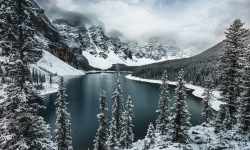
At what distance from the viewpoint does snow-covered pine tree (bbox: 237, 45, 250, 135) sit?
24.8 m

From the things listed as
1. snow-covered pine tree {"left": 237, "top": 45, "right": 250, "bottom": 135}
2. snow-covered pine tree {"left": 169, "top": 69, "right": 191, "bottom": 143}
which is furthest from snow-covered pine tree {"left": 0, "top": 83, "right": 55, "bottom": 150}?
snow-covered pine tree {"left": 237, "top": 45, "right": 250, "bottom": 135}

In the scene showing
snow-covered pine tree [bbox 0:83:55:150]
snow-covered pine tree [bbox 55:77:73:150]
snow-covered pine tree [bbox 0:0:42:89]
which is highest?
snow-covered pine tree [bbox 0:0:42:89]

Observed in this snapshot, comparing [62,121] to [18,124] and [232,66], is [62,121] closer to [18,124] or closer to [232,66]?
[18,124]

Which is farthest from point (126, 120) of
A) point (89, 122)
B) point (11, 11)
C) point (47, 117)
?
point (47, 117)

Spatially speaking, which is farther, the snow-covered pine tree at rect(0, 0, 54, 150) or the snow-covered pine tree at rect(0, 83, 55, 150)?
the snow-covered pine tree at rect(0, 0, 54, 150)

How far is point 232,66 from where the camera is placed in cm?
2639

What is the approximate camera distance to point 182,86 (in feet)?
103

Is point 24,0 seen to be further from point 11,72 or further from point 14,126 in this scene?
point 14,126

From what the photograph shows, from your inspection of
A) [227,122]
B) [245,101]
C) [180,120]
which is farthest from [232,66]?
[180,120]

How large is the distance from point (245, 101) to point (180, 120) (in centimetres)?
798

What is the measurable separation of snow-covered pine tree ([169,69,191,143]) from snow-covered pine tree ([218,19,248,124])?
5.35 metres

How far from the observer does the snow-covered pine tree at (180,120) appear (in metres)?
27.9

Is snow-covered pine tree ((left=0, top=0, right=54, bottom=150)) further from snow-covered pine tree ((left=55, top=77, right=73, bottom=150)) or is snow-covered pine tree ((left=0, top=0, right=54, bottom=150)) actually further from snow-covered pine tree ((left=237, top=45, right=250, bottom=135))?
snow-covered pine tree ((left=55, top=77, right=73, bottom=150))

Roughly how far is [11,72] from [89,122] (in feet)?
211
